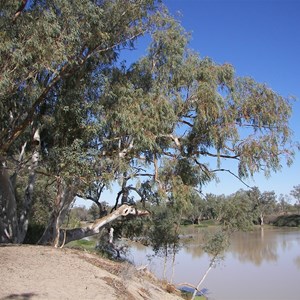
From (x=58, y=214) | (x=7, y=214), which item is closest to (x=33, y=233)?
(x=7, y=214)

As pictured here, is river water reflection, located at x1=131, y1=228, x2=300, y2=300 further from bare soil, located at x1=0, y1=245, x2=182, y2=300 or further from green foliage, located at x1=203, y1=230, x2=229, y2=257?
bare soil, located at x1=0, y1=245, x2=182, y2=300

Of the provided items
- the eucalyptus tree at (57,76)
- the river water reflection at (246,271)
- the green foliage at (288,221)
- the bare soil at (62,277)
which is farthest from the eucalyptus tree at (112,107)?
the green foliage at (288,221)

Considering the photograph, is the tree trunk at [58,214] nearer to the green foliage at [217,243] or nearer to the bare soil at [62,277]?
the bare soil at [62,277]

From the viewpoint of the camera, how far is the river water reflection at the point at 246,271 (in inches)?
582

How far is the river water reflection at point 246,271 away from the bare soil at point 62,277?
567 cm

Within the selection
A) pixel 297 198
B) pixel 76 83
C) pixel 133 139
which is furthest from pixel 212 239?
pixel 297 198

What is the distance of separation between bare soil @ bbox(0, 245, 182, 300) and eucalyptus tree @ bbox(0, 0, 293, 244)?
5.77 feet

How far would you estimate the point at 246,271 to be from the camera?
1914 centimetres

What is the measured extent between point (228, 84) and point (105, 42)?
3836 millimetres

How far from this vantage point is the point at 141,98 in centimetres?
1009

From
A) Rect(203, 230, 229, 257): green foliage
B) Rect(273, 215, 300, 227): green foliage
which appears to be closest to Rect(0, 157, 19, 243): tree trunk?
Rect(203, 230, 229, 257): green foliage

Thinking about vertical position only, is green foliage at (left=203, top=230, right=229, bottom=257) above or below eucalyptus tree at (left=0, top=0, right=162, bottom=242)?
below

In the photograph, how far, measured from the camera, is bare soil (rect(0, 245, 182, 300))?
568 cm

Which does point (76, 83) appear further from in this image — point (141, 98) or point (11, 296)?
point (11, 296)
